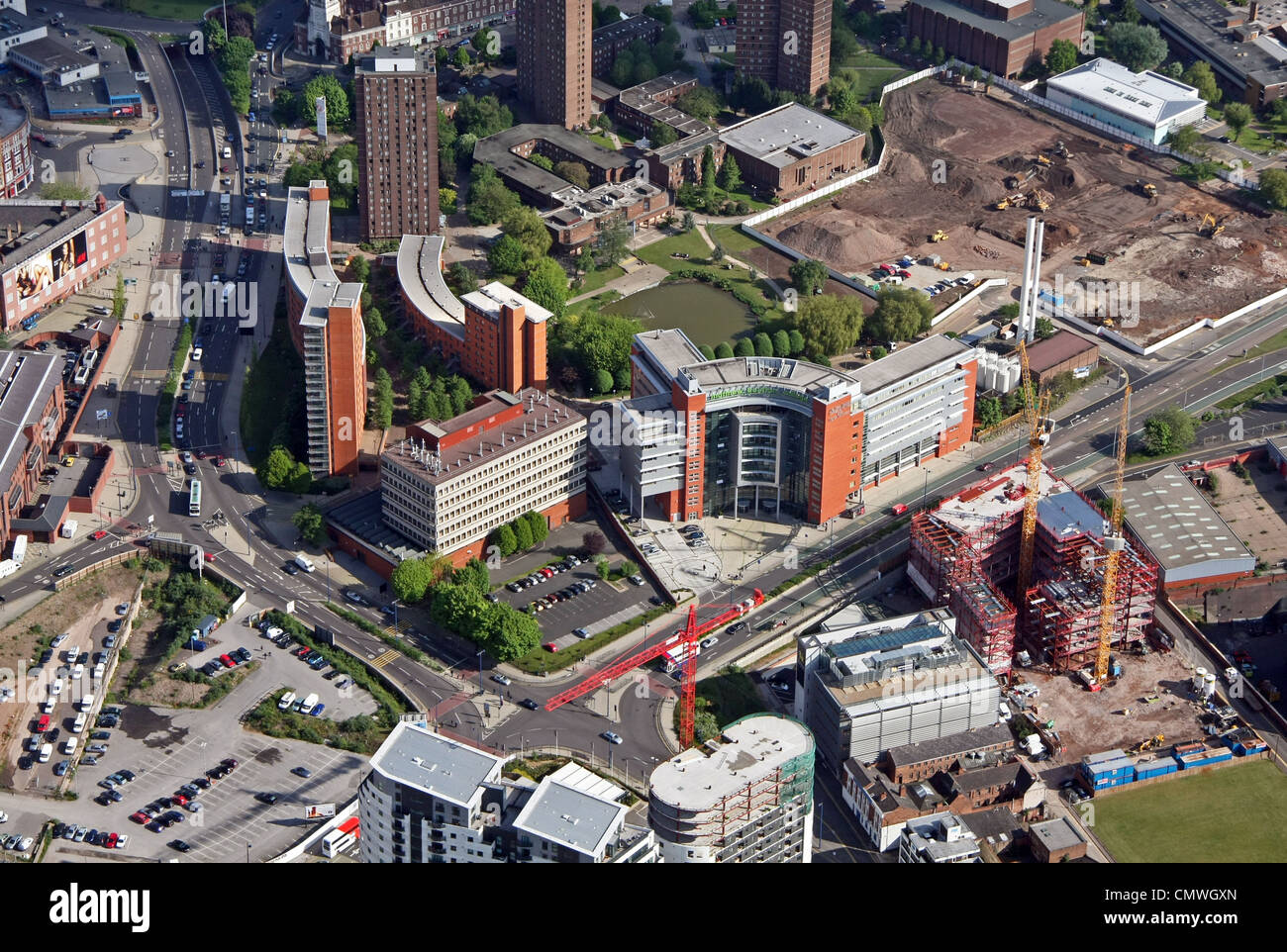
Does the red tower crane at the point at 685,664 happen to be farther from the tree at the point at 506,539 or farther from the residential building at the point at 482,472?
the residential building at the point at 482,472

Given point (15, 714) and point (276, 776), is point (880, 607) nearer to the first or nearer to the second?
point (276, 776)

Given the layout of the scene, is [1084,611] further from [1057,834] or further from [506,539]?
[506,539]

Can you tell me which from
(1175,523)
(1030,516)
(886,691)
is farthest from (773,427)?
(1175,523)

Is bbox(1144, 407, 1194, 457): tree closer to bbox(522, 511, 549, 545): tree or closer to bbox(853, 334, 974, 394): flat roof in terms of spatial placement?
bbox(853, 334, 974, 394): flat roof

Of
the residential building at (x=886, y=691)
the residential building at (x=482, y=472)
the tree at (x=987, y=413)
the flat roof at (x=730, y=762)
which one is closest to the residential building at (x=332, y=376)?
the residential building at (x=482, y=472)
